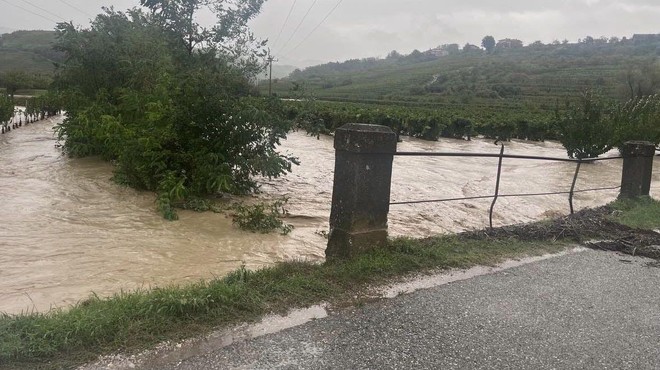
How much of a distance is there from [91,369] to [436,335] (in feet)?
7.02

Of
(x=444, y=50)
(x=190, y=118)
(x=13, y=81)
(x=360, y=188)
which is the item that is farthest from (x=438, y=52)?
(x=360, y=188)

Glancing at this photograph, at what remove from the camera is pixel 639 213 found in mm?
8297

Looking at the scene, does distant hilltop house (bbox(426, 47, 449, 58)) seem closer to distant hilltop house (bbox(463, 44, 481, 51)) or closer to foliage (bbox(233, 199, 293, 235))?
distant hilltop house (bbox(463, 44, 481, 51))

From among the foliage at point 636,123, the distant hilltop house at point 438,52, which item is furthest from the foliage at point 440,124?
the distant hilltop house at point 438,52

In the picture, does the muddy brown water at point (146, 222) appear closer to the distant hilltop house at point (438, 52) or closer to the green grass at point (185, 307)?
the green grass at point (185, 307)

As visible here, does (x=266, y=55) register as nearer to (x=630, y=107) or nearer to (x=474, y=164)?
(x=474, y=164)

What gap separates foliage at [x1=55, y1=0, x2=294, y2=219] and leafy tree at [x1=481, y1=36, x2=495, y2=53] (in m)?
162

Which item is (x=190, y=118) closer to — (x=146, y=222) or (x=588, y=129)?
(x=146, y=222)

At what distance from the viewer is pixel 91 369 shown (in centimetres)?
283

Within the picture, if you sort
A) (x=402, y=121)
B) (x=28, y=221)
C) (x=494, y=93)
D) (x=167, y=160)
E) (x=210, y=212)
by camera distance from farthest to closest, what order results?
(x=494, y=93) < (x=402, y=121) < (x=167, y=160) < (x=210, y=212) < (x=28, y=221)

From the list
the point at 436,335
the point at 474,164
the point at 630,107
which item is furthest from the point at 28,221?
the point at 630,107

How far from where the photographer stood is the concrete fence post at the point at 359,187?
16.2ft

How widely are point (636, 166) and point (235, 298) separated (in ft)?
27.9

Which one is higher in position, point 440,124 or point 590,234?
point 440,124
